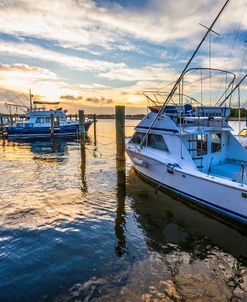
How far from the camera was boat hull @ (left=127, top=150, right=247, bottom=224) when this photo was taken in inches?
351

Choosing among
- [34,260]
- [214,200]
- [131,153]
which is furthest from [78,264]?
[131,153]

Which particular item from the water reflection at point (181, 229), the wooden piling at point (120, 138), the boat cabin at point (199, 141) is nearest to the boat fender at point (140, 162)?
the boat cabin at point (199, 141)

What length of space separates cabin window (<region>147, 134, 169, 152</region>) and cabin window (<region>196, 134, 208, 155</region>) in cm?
142

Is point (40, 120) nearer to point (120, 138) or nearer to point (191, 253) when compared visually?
point (120, 138)

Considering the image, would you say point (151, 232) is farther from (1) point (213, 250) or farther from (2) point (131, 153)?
(2) point (131, 153)

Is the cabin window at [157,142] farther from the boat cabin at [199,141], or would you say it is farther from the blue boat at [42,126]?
the blue boat at [42,126]

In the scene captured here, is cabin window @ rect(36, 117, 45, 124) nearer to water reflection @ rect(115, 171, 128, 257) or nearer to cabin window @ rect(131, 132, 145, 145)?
cabin window @ rect(131, 132, 145, 145)

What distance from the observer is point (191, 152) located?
490 inches

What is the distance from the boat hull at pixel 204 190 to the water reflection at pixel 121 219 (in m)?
1.74

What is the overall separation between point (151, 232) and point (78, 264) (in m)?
2.79

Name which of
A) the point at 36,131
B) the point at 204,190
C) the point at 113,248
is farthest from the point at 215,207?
the point at 36,131

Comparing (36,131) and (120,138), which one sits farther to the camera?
(36,131)

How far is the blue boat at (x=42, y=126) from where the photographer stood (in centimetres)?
4067

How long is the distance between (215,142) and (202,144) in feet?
2.73
